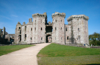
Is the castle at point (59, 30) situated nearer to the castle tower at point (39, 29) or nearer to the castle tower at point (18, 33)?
the castle tower at point (39, 29)

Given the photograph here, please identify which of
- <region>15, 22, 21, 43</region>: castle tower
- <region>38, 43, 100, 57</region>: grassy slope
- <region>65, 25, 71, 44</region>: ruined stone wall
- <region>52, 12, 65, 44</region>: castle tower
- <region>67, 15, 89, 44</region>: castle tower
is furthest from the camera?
<region>15, 22, 21, 43</region>: castle tower

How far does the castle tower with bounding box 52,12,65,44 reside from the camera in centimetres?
3289

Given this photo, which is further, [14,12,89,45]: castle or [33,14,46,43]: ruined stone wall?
[33,14,46,43]: ruined stone wall

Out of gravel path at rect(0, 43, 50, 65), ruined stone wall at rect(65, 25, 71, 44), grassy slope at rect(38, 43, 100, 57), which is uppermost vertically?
ruined stone wall at rect(65, 25, 71, 44)

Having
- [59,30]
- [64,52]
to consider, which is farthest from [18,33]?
[64,52]

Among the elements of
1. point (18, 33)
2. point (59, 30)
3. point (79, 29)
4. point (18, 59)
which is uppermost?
point (79, 29)

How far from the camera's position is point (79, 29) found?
1371 inches

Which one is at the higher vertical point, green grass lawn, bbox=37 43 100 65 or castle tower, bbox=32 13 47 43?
castle tower, bbox=32 13 47 43

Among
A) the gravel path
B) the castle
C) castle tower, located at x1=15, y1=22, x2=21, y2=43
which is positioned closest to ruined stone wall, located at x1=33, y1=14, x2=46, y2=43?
the castle

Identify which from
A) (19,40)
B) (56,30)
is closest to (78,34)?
(56,30)

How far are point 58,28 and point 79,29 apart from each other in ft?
30.1

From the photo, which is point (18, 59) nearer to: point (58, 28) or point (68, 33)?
point (58, 28)

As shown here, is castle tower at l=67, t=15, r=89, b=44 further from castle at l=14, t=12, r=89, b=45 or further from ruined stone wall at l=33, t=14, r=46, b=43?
ruined stone wall at l=33, t=14, r=46, b=43

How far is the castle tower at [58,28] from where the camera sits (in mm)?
32891
